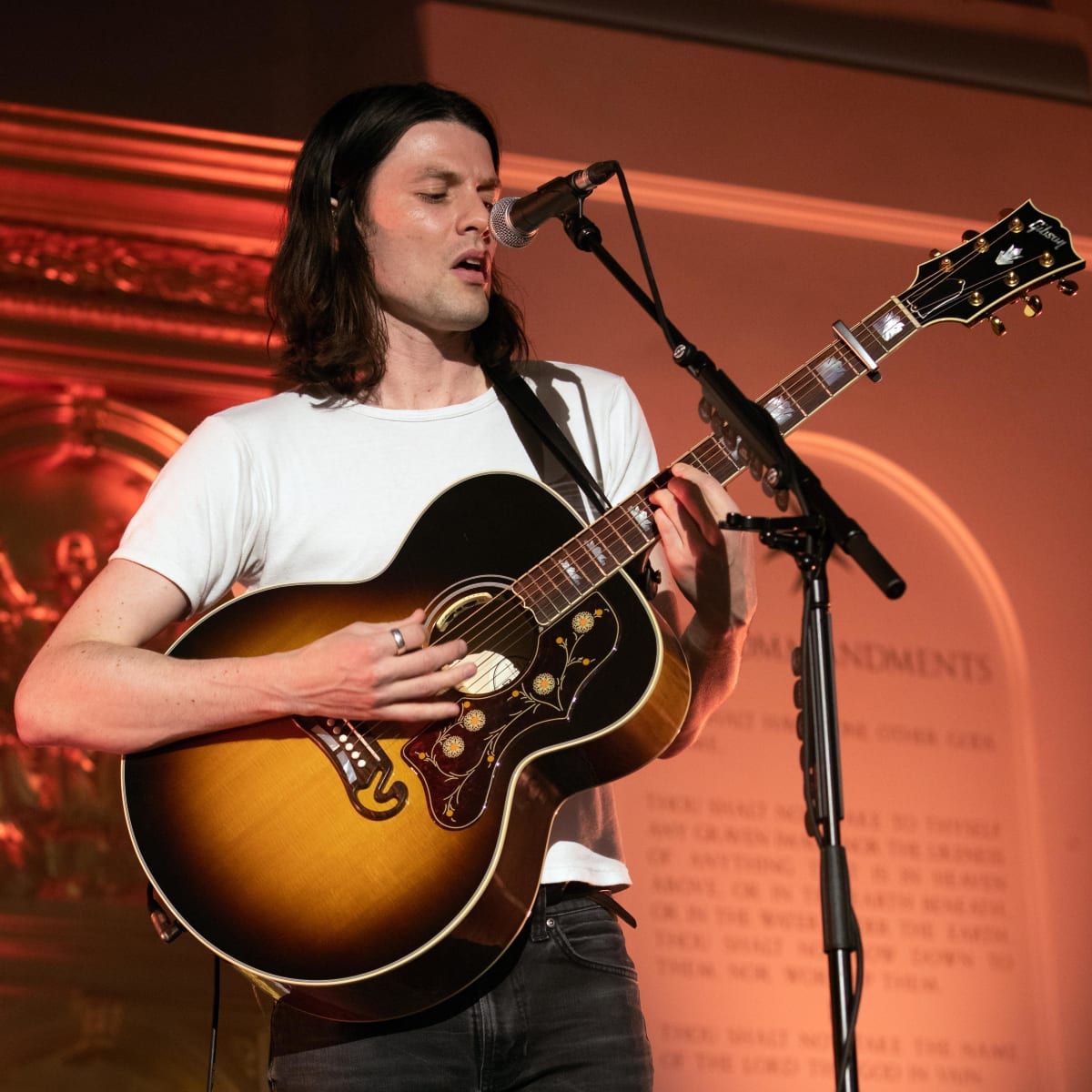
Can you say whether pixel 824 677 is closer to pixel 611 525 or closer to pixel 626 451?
pixel 611 525

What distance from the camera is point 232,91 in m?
4.49

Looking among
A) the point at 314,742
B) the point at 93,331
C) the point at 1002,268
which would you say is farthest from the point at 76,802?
the point at 1002,268

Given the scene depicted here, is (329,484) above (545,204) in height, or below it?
below

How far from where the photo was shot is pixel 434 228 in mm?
2309

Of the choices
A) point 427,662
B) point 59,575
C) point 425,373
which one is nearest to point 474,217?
point 425,373

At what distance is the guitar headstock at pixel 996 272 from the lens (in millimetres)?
2055

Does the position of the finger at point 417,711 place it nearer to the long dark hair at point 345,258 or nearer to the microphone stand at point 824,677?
the microphone stand at point 824,677

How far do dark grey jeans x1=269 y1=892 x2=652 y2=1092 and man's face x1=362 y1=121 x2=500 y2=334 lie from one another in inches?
36.1

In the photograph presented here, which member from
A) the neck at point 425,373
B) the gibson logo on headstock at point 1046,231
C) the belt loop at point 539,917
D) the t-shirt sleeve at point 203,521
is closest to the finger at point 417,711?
the belt loop at point 539,917

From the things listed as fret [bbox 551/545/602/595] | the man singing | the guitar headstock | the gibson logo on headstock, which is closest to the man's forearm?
the man singing

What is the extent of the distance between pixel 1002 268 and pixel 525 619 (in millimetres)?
808

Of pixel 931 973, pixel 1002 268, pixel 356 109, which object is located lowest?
pixel 931 973

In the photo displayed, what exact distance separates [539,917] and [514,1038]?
0.49ft

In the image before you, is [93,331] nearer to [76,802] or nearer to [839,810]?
[76,802]
